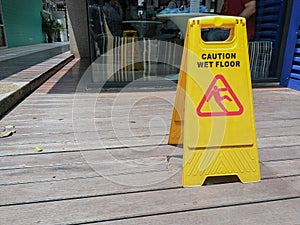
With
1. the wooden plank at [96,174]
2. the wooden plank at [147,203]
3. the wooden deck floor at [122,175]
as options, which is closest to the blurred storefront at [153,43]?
the wooden deck floor at [122,175]

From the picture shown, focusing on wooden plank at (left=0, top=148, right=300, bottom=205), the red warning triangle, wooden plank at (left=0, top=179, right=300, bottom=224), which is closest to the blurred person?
wooden plank at (left=0, top=148, right=300, bottom=205)

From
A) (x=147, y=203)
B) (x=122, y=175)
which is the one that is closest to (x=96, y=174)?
(x=122, y=175)

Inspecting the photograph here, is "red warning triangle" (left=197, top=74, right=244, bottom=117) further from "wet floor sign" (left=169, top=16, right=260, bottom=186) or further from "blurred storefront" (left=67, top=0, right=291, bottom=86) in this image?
"blurred storefront" (left=67, top=0, right=291, bottom=86)

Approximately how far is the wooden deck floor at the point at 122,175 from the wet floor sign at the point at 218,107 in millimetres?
94

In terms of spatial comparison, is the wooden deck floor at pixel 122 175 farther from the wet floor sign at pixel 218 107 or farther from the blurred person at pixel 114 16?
the blurred person at pixel 114 16

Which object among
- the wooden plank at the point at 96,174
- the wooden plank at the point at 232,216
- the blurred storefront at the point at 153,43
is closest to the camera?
the wooden plank at the point at 232,216

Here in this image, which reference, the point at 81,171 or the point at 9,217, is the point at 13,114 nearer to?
the point at 81,171

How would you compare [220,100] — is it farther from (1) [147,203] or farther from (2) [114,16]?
(2) [114,16]

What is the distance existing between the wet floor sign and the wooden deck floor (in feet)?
0.31

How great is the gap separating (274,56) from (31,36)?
33.4ft

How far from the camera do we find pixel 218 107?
1.11m

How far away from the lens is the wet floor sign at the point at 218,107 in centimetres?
108

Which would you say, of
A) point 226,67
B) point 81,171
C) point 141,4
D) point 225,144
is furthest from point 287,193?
point 141,4

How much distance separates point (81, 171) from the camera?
4.02ft
